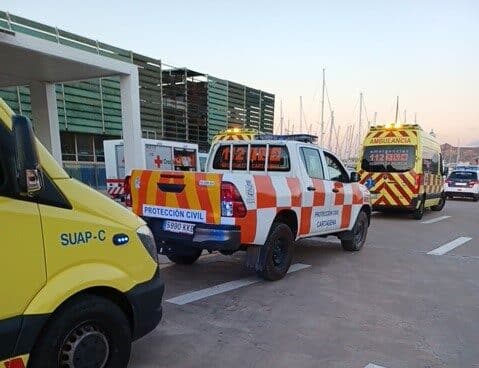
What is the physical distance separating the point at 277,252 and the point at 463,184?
19.5 meters

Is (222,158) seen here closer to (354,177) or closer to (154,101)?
(354,177)

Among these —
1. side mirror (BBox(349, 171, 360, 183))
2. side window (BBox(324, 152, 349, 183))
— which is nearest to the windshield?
side mirror (BBox(349, 171, 360, 183))

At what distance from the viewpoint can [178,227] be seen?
5.56 metres

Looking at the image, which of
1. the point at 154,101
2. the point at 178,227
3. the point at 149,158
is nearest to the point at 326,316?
the point at 178,227

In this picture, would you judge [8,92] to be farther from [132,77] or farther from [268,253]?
[268,253]

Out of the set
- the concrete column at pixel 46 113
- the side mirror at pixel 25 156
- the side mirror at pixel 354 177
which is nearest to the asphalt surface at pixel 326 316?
the side mirror at pixel 354 177

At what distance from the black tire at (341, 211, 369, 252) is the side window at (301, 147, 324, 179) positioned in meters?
1.70

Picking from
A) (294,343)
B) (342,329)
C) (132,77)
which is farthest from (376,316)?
(132,77)

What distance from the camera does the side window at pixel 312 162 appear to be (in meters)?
6.60

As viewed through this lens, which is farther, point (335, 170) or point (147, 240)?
point (335, 170)

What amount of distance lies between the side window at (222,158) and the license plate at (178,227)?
1844 millimetres

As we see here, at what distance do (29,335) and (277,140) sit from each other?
480 cm

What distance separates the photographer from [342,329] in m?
4.30

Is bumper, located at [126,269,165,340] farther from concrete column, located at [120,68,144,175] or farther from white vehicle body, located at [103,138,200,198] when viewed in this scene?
white vehicle body, located at [103,138,200,198]
